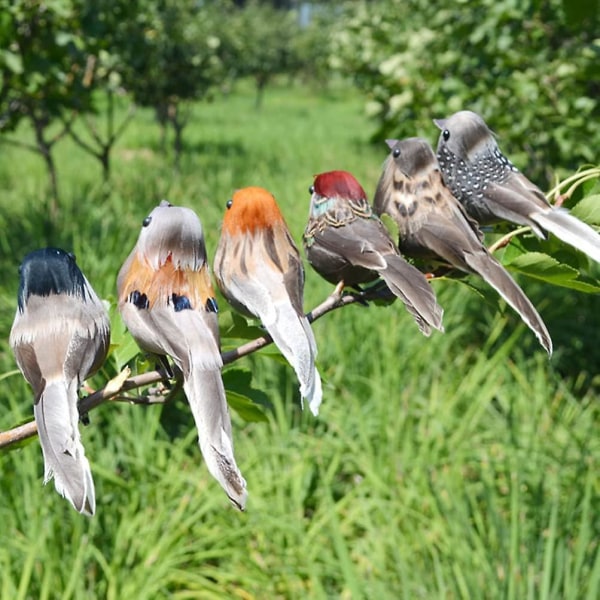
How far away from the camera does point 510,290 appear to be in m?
0.71

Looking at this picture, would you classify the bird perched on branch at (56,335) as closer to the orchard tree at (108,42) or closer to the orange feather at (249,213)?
the orange feather at (249,213)

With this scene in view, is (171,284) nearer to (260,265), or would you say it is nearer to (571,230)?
(260,265)

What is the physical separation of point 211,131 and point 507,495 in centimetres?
1113

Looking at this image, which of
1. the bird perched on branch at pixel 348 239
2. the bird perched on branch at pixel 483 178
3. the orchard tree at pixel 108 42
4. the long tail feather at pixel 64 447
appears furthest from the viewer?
the orchard tree at pixel 108 42

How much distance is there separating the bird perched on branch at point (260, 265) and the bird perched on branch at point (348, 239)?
0.08m

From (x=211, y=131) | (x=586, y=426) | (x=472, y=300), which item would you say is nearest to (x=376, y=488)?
(x=586, y=426)

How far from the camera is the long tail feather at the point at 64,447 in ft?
1.64

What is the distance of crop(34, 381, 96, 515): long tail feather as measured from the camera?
0.50 meters

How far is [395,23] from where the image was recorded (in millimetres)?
7996

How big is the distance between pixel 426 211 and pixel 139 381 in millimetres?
386

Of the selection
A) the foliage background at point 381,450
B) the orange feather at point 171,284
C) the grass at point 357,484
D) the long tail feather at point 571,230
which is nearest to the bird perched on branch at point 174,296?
the orange feather at point 171,284

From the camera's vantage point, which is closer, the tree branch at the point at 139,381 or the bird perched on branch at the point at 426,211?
the tree branch at the point at 139,381

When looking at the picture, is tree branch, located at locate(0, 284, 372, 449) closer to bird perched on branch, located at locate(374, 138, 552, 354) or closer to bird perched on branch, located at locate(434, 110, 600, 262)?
bird perched on branch, located at locate(374, 138, 552, 354)

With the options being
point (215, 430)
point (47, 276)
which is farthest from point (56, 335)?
point (215, 430)
